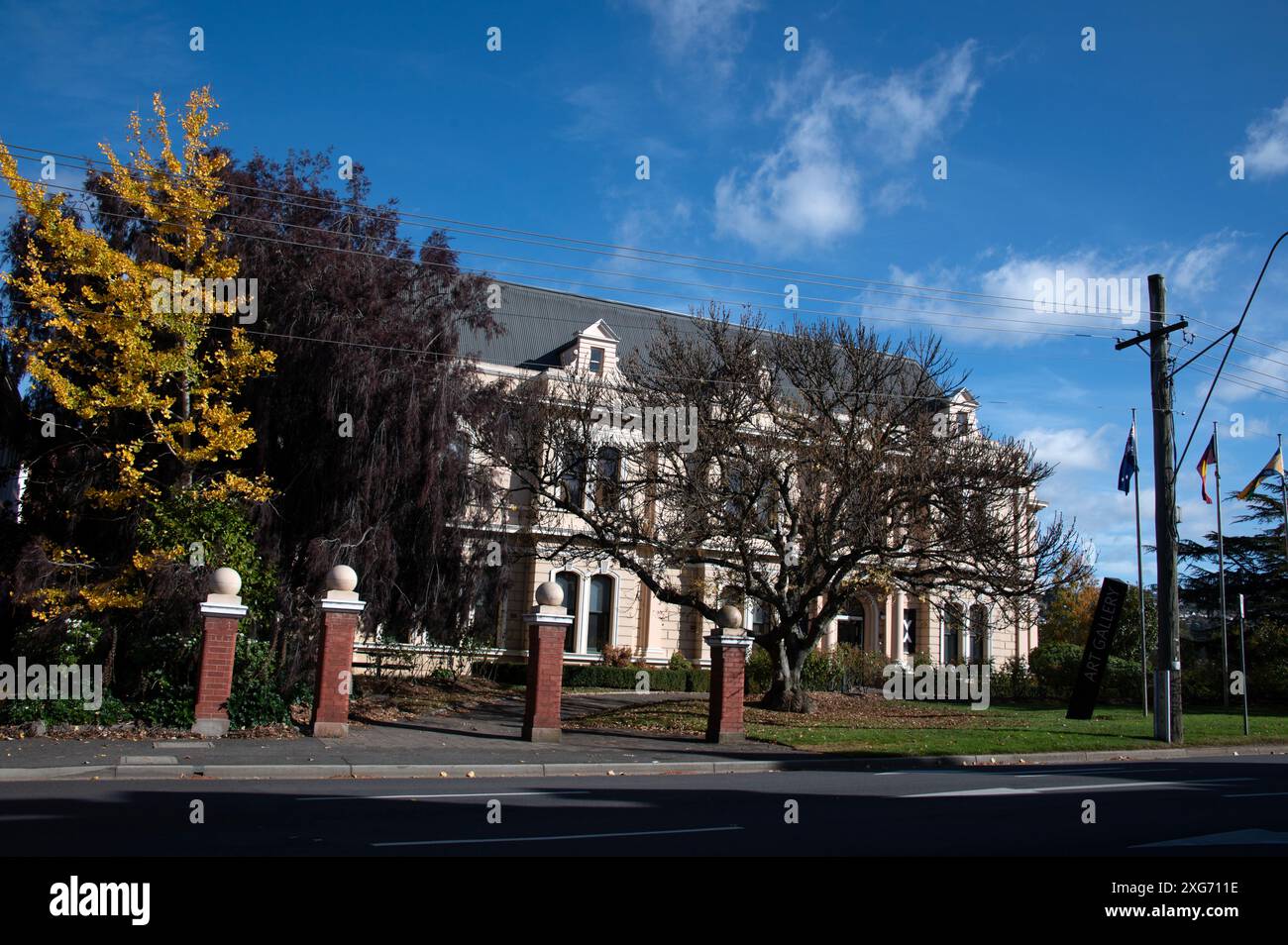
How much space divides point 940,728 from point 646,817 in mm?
15357

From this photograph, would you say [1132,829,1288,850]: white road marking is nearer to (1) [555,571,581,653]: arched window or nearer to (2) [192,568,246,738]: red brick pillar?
(2) [192,568,246,738]: red brick pillar

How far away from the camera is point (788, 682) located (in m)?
25.5

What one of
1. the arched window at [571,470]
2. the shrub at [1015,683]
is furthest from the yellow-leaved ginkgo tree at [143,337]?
the shrub at [1015,683]

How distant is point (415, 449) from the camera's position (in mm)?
22188

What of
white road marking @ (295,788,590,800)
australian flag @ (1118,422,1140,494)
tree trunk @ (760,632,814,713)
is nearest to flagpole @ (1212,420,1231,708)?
australian flag @ (1118,422,1140,494)

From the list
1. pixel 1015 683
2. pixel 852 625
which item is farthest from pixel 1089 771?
pixel 852 625

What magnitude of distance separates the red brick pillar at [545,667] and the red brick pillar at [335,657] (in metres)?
3.20

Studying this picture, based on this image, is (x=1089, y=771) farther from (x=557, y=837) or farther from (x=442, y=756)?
(x=557, y=837)

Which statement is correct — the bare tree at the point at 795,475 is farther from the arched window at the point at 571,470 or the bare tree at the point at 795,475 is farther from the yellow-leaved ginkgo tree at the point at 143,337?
the yellow-leaved ginkgo tree at the point at 143,337
